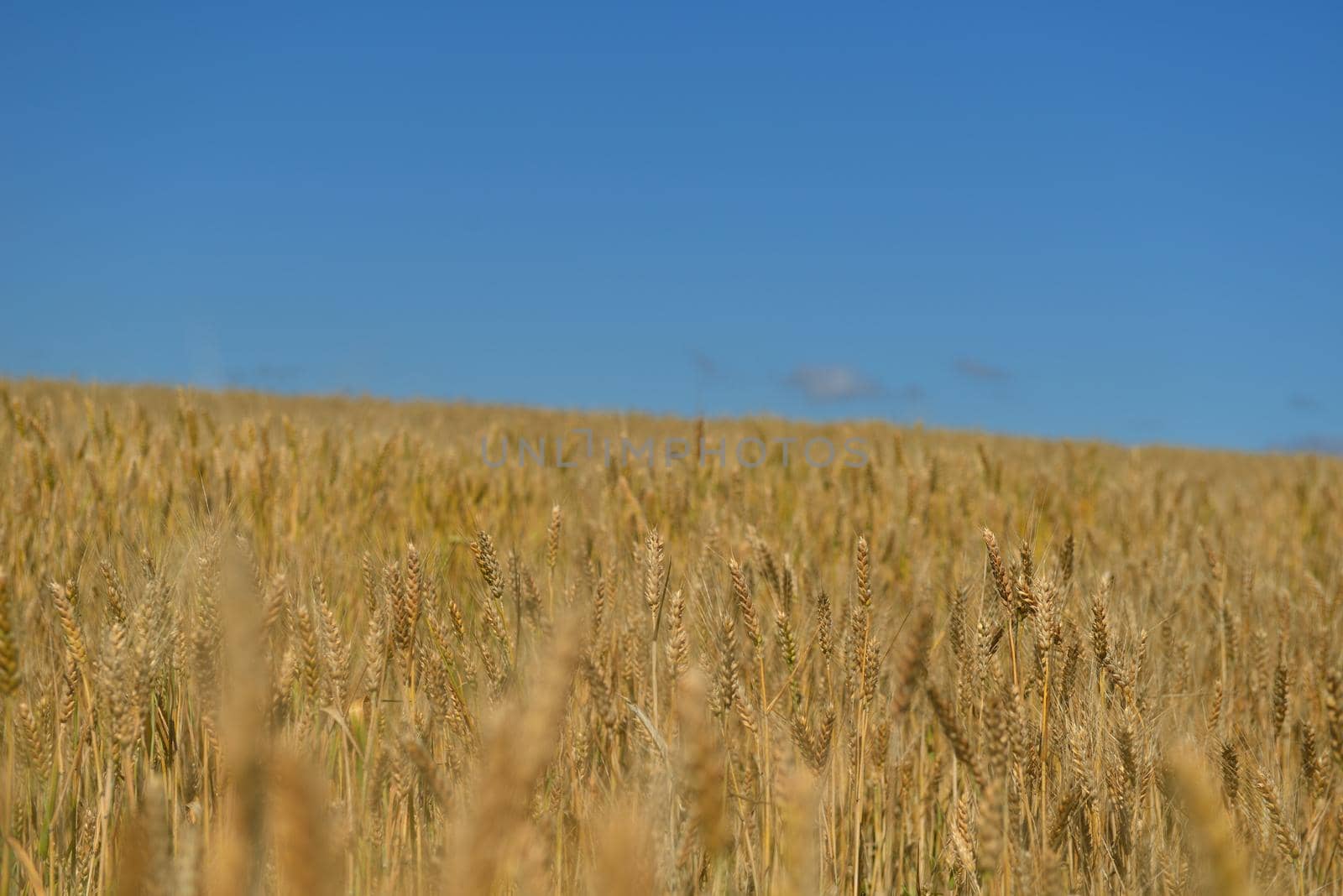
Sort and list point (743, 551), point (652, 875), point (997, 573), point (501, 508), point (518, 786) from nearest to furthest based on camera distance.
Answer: point (518, 786) < point (652, 875) < point (997, 573) < point (743, 551) < point (501, 508)

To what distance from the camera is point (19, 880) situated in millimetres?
1572

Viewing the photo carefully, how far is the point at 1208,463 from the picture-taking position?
50.5 feet

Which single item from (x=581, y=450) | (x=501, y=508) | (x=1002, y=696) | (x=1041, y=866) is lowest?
(x=1041, y=866)

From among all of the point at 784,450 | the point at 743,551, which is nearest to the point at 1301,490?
the point at 784,450

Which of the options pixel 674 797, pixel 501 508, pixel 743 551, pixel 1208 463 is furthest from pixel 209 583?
pixel 1208 463

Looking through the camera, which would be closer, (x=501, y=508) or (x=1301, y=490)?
(x=501, y=508)

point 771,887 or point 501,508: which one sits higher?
point 501,508

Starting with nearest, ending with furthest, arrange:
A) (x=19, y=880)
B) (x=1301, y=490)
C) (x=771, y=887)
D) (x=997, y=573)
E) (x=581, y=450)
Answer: (x=771, y=887), (x=997, y=573), (x=19, y=880), (x=1301, y=490), (x=581, y=450)

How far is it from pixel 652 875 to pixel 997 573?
26.9 inches

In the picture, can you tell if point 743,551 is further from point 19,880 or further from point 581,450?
point 581,450

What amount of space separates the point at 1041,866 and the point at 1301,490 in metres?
5.40

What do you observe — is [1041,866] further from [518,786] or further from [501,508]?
[501,508]

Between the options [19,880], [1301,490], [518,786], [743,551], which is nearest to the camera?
[518,786]

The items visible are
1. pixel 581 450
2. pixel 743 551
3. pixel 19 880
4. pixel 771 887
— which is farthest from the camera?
pixel 581 450
